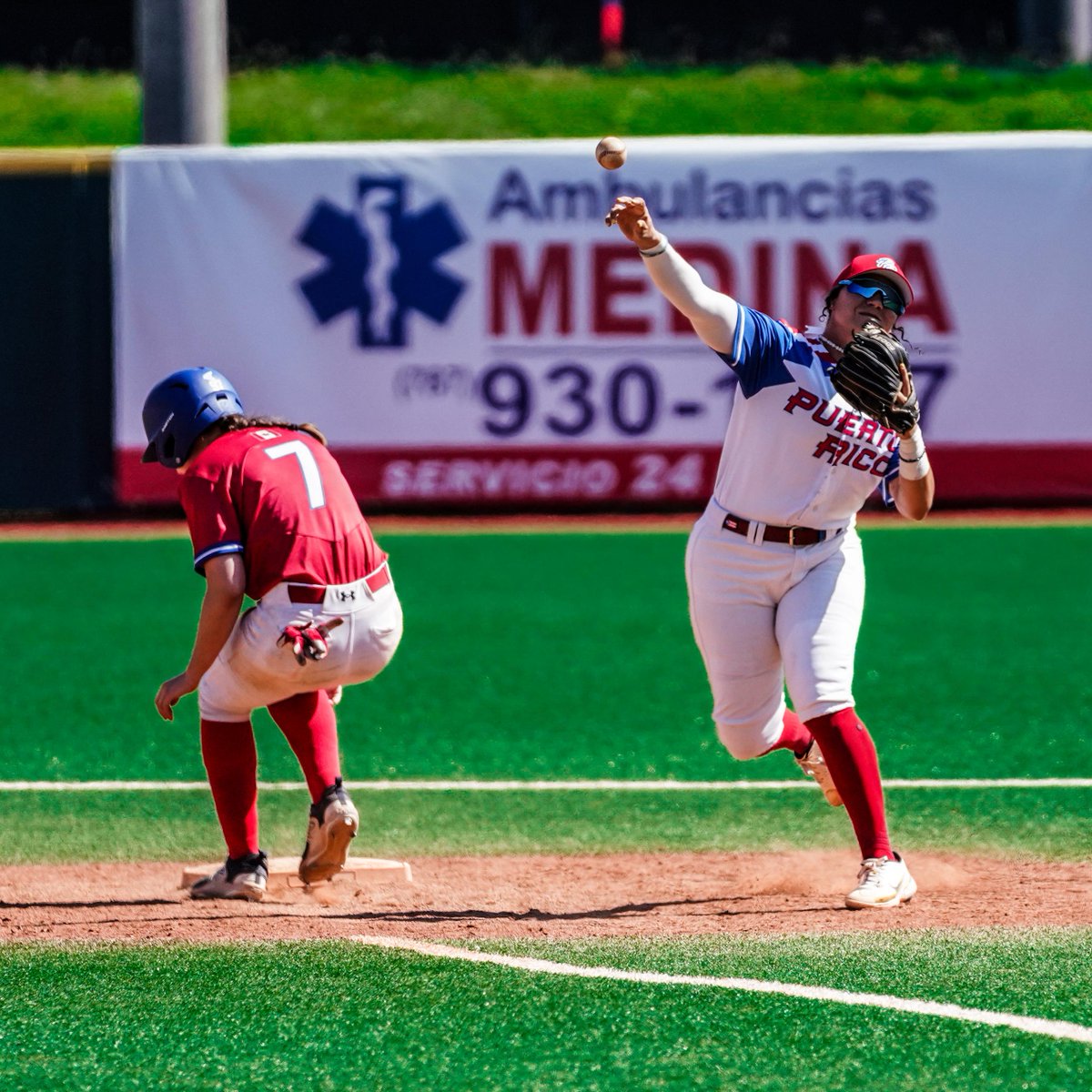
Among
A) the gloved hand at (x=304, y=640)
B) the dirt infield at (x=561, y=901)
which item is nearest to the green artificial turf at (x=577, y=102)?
the dirt infield at (x=561, y=901)

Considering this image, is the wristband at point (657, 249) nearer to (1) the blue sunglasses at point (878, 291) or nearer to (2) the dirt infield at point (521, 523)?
(1) the blue sunglasses at point (878, 291)

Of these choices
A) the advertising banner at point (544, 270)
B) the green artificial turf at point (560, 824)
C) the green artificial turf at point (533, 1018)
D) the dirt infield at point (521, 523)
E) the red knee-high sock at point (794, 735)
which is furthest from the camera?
the advertising banner at point (544, 270)

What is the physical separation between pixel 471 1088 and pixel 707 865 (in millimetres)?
2351

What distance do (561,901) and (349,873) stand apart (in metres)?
0.73

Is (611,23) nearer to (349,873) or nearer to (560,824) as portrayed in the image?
(560,824)

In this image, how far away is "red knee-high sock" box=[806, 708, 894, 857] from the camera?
17.9ft

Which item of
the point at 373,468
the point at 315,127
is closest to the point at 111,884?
the point at 373,468

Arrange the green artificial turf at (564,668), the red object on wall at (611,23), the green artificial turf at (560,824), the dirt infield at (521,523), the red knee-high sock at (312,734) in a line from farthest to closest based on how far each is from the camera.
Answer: the red object on wall at (611,23) → the dirt infield at (521,523) → the green artificial turf at (564,668) → the green artificial turf at (560,824) → the red knee-high sock at (312,734)

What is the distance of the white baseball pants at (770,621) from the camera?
18.0ft

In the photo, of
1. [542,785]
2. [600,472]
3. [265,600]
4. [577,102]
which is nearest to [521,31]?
[577,102]

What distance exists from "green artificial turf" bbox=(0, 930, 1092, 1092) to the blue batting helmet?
1477 millimetres

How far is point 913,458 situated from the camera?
5555 mm

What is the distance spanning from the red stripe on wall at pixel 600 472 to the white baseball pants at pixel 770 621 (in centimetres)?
919

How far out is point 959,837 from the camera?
6.48 m
